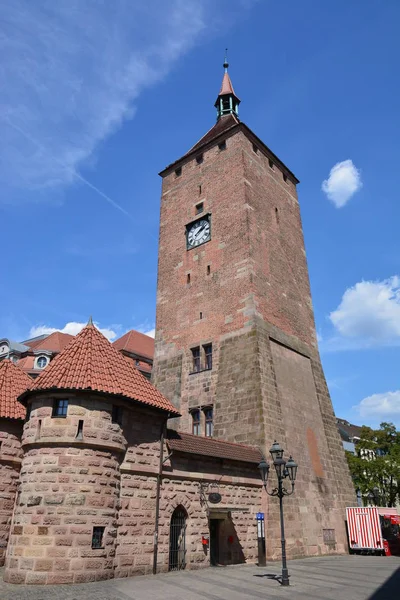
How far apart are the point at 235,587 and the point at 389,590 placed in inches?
143

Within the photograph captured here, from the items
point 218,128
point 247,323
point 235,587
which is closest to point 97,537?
point 235,587

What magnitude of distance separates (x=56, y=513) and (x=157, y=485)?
10.8 ft

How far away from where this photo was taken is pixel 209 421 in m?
21.0

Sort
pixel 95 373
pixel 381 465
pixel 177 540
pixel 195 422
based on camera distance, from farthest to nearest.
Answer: pixel 381 465, pixel 195 422, pixel 177 540, pixel 95 373

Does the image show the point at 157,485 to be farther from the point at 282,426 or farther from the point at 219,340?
the point at 219,340

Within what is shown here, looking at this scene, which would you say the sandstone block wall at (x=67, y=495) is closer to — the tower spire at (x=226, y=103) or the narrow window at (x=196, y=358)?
the narrow window at (x=196, y=358)

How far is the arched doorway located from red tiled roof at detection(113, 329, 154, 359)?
28.3 m

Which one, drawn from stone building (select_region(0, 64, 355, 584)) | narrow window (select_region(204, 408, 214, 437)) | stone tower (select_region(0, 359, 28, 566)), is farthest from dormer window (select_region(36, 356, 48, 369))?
stone tower (select_region(0, 359, 28, 566))

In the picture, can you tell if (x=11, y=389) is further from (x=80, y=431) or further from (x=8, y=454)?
(x=80, y=431)

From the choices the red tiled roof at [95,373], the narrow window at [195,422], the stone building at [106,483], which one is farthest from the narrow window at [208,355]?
the red tiled roof at [95,373]

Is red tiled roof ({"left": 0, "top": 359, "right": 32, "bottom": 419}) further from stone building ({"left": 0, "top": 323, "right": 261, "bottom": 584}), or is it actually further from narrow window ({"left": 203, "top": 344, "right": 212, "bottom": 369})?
narrow window ({"left": 203, "top": 344, "right": 212, "bottom": 369})

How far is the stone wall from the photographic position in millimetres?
14625

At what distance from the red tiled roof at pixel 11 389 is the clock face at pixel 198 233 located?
40.4 ft

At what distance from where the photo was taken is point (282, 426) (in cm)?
1961
